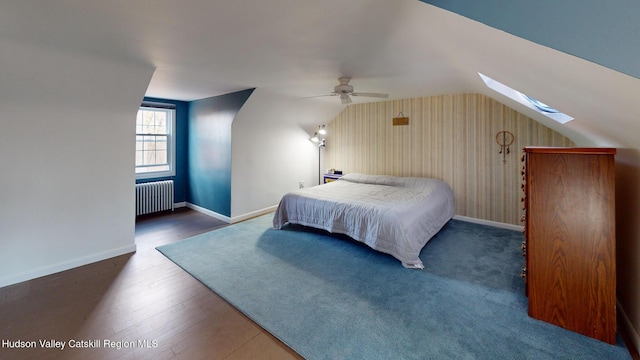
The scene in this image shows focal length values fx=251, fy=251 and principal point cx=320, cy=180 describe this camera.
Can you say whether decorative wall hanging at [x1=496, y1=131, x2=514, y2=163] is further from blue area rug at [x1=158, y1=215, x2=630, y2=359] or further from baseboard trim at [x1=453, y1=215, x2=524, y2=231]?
blue area rug at [x1=158, y1=215, x2=630, y2=359]

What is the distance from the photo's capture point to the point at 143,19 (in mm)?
1771

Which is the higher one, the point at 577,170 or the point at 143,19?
the point at 143,19

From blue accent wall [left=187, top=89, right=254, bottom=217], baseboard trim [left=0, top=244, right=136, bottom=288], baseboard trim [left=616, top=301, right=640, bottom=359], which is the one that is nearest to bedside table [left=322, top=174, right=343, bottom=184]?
blue accent wall [left=187, top=89, right=254, bottom=217]

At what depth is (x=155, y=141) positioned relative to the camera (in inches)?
199

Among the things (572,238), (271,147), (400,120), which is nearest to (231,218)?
(271,147)

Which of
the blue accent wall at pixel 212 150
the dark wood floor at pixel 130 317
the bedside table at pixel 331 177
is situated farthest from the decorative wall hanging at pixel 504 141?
the dark wood floor at pixel 130 317

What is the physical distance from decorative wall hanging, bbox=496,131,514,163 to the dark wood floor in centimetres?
413

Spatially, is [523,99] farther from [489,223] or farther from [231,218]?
[231,218]

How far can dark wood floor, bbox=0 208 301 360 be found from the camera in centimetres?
167

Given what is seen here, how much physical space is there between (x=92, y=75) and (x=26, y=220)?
1.63 m

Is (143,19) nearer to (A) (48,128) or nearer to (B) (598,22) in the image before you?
(A) (48,128)

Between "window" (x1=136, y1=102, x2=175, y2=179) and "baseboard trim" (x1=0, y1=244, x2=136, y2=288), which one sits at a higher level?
"window" (x1=136, y1=102, x2=175, y2=179)

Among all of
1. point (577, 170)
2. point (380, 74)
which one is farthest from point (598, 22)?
point (380, 74)

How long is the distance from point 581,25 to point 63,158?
4.20 metres
